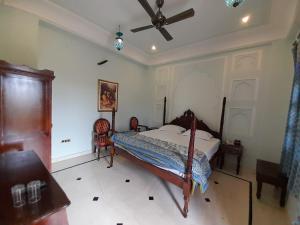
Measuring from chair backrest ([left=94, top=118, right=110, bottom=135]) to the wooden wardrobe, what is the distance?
5.34 ft

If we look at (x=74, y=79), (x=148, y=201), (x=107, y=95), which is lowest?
(x=148, y=201)

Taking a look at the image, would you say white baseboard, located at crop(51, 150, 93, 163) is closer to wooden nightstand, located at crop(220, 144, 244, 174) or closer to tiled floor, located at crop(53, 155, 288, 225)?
Result: tiled floor, located at crop(53, 155, 288, 225)

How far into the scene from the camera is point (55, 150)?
10.8 feet

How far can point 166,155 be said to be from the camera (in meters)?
2.29

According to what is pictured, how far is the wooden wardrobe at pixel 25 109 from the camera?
1.86 metres

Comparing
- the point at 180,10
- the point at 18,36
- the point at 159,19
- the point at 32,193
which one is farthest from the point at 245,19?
the point at 18,36

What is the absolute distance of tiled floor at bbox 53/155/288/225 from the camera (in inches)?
74.0

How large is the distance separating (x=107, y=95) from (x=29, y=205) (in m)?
3.68

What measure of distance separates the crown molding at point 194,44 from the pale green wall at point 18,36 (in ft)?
0.48

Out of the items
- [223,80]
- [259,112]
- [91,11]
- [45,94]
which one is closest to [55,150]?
[45,94]

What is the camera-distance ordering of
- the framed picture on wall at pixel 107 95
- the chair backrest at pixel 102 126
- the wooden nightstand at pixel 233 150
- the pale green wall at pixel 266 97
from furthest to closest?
1. the framed picture on wall at pixel 107 95
2. the chair backrest at pixel 102 126
3. the wooden nightstand at pixel 233 150
4. the pale green wall at pixel 266 97

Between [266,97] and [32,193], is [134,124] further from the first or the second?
[32,193]

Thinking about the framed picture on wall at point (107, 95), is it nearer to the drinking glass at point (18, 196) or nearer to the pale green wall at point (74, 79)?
the pale green wall at point (74, 79)

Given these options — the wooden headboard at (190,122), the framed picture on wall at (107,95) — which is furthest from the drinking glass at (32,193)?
the wooden headboard at (190,122)
